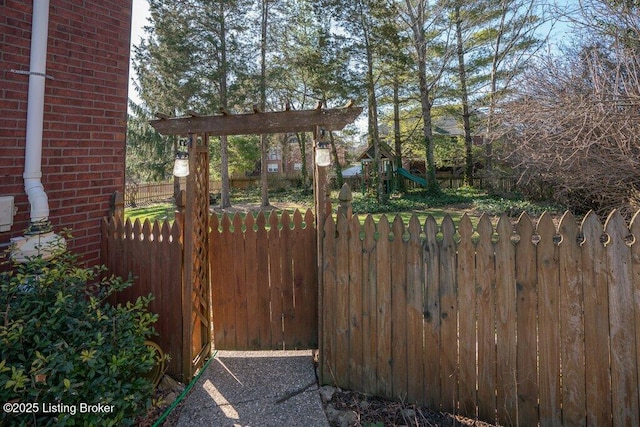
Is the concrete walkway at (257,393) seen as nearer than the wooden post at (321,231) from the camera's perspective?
Yes

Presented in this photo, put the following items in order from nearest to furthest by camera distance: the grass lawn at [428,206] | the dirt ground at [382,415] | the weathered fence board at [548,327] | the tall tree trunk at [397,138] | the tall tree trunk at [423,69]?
the weathered fence board at [548,327]
the dirt ground at [382,415]
the grass lawn at [428,206]
the tall tree trunk at [423,69]
the tall tree trunk at [397,138]

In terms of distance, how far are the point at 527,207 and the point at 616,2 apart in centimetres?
957

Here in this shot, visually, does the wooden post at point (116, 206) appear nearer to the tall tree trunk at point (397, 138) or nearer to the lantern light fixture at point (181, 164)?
the lantern light fixture at point (181, 164)

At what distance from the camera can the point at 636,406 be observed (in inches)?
84.3

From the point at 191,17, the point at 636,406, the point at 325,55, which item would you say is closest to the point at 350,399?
the point at 636,406

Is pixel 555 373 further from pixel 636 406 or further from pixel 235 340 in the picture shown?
pixel 235 340

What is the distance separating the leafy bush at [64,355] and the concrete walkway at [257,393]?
1.80 ft

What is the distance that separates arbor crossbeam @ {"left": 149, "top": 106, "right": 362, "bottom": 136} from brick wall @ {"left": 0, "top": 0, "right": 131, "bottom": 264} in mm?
669

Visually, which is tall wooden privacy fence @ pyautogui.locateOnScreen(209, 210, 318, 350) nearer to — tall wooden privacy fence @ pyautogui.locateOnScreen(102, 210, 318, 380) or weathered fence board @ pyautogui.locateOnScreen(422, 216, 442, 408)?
tall wooden privacy fence @ pyautogui.locateOnScreen(102, 210, 318, 380)

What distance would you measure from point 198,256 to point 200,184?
69 cm

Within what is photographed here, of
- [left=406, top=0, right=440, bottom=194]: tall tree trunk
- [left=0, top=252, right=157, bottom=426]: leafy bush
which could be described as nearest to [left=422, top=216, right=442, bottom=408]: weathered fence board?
[left=0, top=252, right=157, bottom=426]: leafy bush

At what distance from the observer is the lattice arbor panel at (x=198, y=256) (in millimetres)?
2943

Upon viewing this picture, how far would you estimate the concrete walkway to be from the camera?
8.02ft

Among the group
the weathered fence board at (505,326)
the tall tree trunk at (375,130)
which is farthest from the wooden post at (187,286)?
the tall tree trunk at (375,130)
